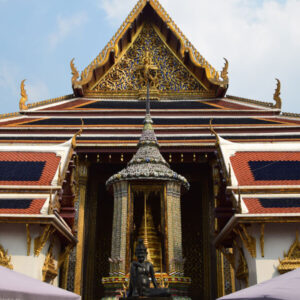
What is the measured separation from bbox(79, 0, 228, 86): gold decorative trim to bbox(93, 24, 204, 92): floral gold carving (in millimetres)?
456

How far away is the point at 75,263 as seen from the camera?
971cm

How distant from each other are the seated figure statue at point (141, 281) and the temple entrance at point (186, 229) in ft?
15.6

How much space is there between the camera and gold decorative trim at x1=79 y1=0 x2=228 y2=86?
13.0m

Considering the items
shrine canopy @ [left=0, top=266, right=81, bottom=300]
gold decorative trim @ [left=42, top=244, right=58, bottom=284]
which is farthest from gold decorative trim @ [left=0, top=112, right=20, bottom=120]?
shrine canopy @ [left=0, top=266, right=81, bottom=300]

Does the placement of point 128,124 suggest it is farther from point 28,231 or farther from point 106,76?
point 28,231

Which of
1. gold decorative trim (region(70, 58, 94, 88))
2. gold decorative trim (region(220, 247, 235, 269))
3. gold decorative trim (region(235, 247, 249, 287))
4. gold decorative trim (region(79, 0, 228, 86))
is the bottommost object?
gold decorative trim (region(235, 247, 249, 287))

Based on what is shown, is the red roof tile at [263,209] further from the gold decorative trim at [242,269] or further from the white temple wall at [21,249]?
the white temple wall at [21,249]

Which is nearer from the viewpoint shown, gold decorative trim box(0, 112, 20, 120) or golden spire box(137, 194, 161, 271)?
golden spire box(137, 194, 161, 271)

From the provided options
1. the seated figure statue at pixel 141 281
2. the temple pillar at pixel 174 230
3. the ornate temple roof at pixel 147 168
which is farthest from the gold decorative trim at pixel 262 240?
the seated figure statue at pixel 141 281

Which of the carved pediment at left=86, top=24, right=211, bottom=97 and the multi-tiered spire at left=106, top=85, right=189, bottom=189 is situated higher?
the carved pediment at left=86, top=24, right=211, bottom=97

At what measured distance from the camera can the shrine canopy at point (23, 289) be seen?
127 inches

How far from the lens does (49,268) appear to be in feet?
23.8

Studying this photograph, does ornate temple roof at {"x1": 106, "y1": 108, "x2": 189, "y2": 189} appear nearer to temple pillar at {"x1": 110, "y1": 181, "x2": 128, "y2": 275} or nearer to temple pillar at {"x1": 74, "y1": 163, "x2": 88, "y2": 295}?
temple pillar at {"x1": 110, "y1": 181, "x2": 128, "y2": 275}

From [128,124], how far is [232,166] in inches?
149
